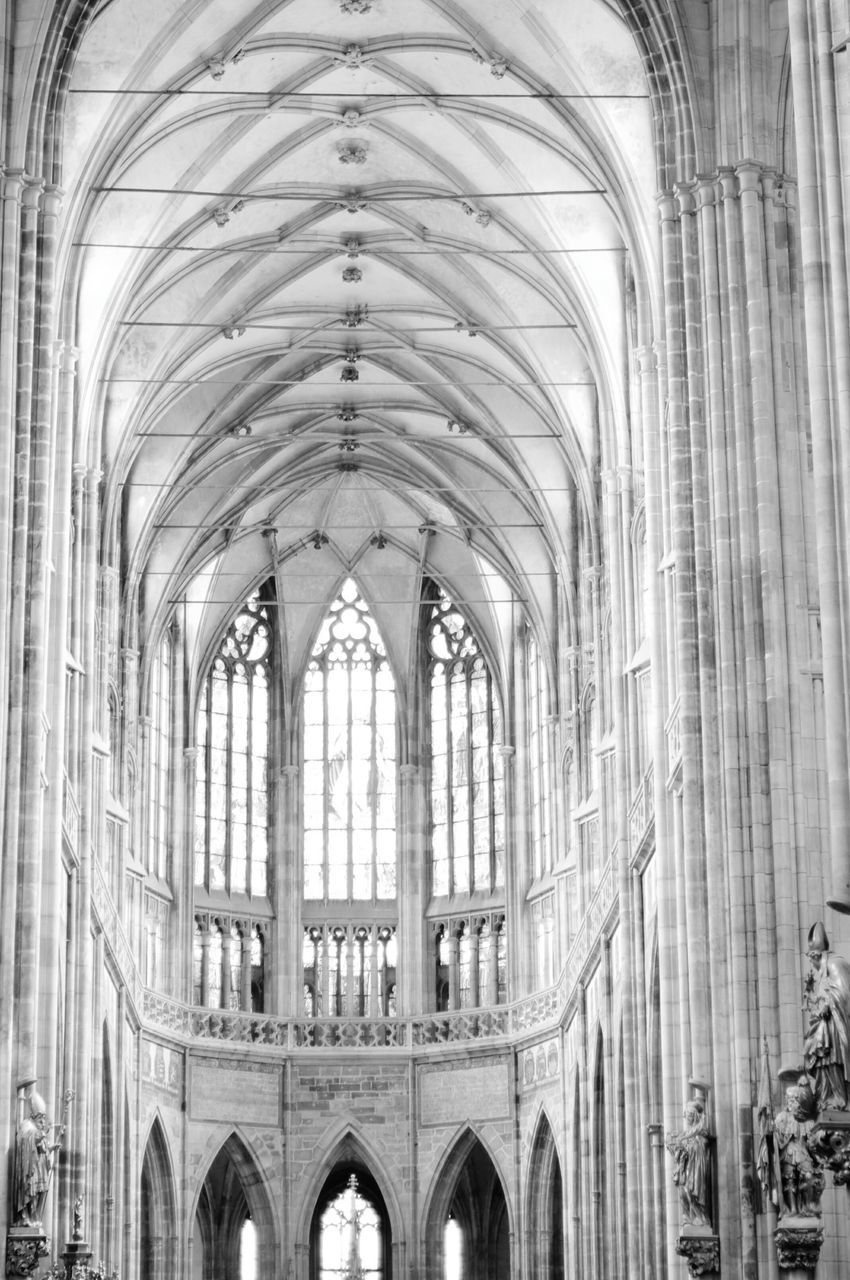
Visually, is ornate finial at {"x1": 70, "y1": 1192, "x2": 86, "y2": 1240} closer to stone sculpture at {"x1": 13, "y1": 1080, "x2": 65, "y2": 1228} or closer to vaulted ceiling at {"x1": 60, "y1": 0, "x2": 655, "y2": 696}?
stone sculpture at {"x1": 13, "y1": 1080, "x2": 65, "y2": 1228}

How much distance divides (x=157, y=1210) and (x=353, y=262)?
705 inches

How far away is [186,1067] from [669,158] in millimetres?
22991

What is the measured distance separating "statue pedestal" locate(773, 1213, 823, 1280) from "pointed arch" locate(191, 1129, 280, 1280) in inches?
957

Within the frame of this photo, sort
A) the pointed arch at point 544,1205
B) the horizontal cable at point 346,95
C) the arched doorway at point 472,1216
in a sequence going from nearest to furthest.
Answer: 1. the horizontal cable at point 346,95
2. the pointed arch at point 544,1205
3. the arched doorway at point 472,1216

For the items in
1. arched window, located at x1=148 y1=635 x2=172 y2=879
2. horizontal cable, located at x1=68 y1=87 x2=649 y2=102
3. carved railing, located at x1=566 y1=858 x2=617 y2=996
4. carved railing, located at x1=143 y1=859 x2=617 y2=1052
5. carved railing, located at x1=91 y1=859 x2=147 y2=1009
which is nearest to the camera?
horizontal cable, located at x1=68 y1=87 x2=649 y2=102

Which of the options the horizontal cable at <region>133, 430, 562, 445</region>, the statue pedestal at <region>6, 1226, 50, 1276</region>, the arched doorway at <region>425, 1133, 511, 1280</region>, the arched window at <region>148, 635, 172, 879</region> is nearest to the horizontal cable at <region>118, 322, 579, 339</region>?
the horizontal cable at <region>133, 430, 562, 445</region>

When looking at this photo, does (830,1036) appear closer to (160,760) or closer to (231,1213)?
(160,760)

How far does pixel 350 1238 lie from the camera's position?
4919cm

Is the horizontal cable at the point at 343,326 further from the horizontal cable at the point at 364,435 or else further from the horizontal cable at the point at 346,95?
the horizontal cable at the point at 346,95

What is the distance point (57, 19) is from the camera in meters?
30.5

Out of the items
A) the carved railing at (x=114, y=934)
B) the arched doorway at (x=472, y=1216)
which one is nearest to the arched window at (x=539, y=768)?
the arched doorway at (x=472, y=1216)

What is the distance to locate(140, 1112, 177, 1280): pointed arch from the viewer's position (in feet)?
148

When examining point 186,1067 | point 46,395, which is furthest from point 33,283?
point 186,1067

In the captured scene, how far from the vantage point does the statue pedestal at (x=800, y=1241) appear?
78.7ft
